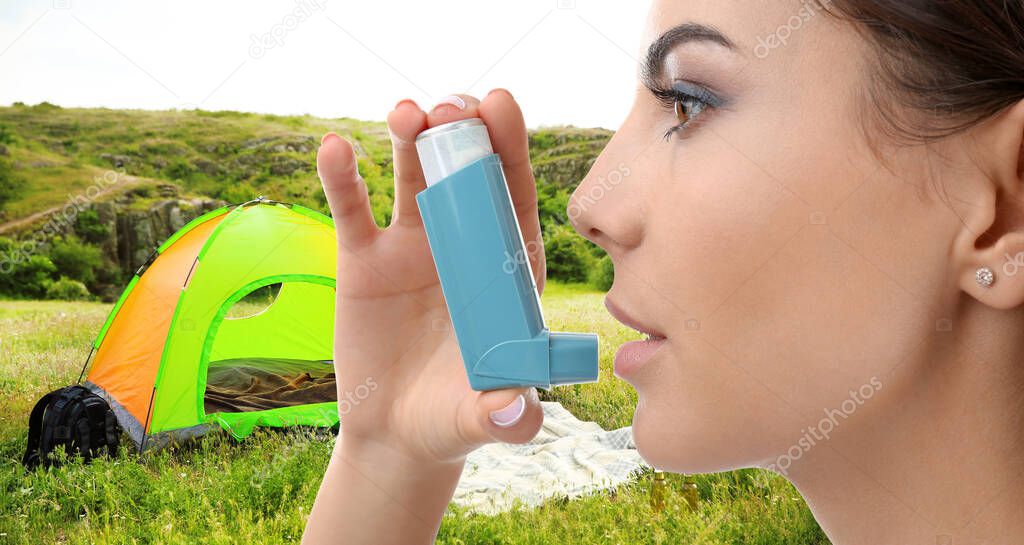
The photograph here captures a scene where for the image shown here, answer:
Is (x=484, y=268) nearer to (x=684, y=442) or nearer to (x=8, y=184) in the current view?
(x=684, y=442)

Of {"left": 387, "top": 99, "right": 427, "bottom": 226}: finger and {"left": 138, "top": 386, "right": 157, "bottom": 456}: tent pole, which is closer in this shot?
{"left": 387, "top": 99, "right": 427, "bottom": 226}: finger

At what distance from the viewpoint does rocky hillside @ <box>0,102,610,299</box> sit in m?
7.30

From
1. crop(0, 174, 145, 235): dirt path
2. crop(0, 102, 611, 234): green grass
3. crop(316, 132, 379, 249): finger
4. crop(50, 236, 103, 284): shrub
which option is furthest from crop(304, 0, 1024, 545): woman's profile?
crop(0, 174, 145, 235): dirt path

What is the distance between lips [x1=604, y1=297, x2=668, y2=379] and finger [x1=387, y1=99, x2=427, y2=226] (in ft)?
0.94

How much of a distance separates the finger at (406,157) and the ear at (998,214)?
565 mm

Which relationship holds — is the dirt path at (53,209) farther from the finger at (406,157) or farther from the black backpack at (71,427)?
the finger at (406,157)

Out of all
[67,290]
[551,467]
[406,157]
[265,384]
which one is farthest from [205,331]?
[67,290]

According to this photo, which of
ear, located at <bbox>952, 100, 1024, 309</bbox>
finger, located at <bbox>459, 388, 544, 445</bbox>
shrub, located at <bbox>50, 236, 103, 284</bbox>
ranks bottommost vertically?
shrub, located at <bbox>50, 236, 103, 284</bbox>

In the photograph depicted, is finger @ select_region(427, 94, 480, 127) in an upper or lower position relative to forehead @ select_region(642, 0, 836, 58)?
lower

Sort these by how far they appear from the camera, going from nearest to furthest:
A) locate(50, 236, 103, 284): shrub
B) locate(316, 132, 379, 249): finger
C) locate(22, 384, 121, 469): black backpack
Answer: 1. locate(316, 132, 379, 249): finger
2. locate(22, 384, 121, 469): black backpack
3. locate(50, 236, 103, 284): shrub

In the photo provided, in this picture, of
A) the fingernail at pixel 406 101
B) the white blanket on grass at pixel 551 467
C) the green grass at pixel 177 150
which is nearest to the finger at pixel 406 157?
the fingernail at pixel 406 101

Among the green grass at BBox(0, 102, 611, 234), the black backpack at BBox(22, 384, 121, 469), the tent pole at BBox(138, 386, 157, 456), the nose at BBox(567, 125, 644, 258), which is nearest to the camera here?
the nose at BBox(567, 125, 644, 258)

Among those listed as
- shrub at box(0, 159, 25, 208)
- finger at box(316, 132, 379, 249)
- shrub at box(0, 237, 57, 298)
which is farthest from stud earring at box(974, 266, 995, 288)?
shrub at box(0, 159, 25, 208)

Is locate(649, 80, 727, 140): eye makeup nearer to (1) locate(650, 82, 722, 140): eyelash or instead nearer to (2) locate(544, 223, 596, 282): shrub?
(1) locate(650, 82, 722, 140): eyelash
